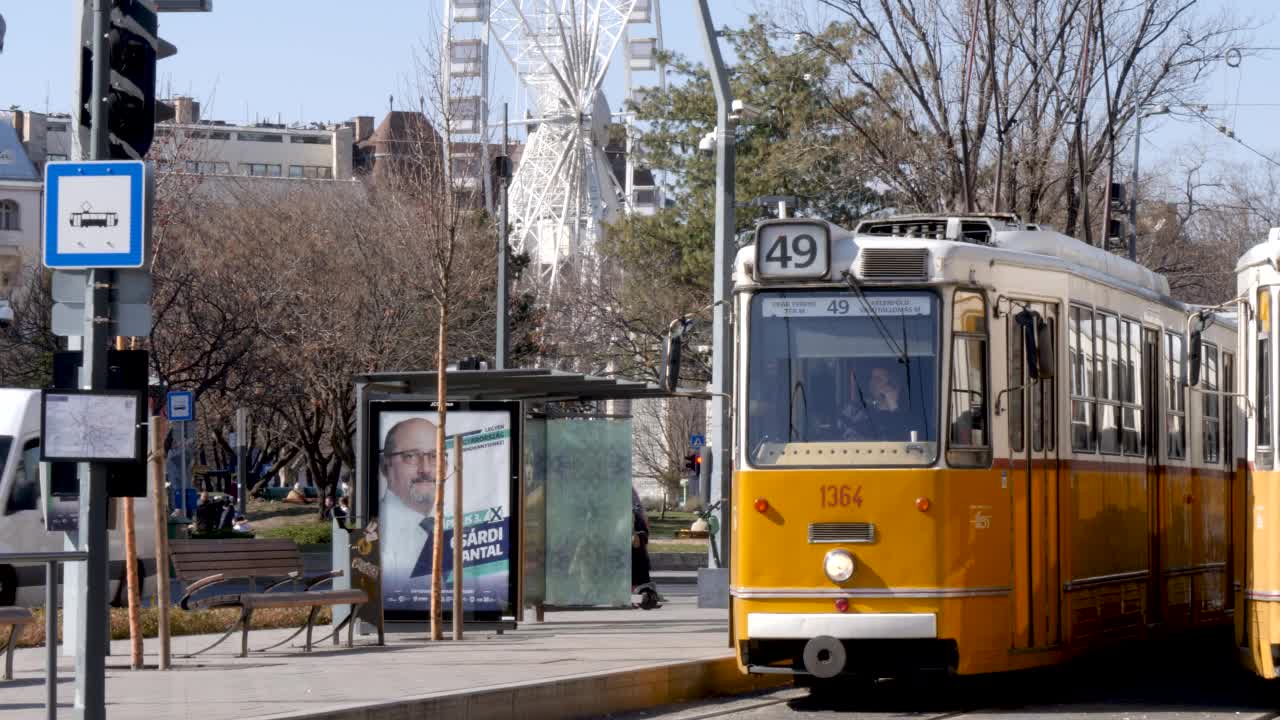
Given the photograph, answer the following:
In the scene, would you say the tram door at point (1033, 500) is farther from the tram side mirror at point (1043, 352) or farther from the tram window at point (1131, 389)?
the tram window at point (1131, 389)

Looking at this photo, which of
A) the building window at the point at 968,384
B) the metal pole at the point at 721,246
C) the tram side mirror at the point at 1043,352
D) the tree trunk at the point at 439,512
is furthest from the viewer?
the metal pole at the point at 721,246

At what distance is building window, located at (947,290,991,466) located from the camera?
1247 centimetres

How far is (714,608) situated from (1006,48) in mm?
9568

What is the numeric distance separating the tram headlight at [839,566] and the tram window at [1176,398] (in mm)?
4568

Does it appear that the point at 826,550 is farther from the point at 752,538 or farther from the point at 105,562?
the point at 105,562

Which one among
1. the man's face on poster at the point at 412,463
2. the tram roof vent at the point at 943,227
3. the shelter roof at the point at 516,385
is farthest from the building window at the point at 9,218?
the tram roof vent at the point at 943,227

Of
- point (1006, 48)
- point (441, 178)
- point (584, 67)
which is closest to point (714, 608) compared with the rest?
point (441, 178)

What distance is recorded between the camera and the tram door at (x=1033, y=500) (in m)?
12.8

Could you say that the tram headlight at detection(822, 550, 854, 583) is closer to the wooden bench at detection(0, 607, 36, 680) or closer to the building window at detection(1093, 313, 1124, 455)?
the building window at detection(1093, 313, 1124, 455)

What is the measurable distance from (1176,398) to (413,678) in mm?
7104

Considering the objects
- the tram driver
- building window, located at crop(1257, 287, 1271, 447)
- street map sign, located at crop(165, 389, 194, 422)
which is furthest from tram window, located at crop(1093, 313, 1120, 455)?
street map sign, located at crop(165, 389, 194, 422)

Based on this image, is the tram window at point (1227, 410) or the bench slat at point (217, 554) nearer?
the bench slat at point (217, 554)

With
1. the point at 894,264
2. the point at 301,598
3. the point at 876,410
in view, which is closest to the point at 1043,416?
the point at 876,410

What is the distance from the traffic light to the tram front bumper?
16.4 feet
